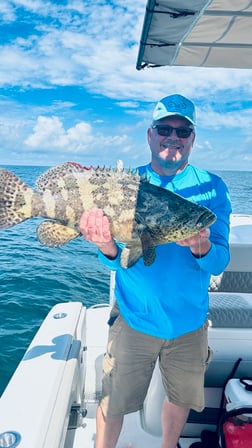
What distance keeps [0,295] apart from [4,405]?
9.69 m

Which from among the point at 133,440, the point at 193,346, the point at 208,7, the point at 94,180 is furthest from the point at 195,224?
the point at 133,440

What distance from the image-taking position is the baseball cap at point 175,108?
369 cm

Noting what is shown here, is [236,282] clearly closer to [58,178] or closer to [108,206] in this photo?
[108,206]

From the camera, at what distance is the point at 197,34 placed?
5.14 m

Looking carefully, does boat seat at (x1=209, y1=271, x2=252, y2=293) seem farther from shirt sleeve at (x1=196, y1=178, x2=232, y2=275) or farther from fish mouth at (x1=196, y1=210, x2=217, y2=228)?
fish mouth at (x1=196, y1=210, x2=217, y2=228)

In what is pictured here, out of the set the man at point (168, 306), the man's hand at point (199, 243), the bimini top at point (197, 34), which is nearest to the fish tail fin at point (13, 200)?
the man at point (168, 306)

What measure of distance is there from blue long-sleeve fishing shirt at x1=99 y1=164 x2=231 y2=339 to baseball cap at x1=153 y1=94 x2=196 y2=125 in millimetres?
692

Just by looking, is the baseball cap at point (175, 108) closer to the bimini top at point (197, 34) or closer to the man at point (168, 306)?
the man at point (168, 306)

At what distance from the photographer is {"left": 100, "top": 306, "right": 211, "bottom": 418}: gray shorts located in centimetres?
363

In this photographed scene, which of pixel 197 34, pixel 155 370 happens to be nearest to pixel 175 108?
pixel 197 34

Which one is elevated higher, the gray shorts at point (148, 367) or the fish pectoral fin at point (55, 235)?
the fish pectoral fin at point (55, 235)

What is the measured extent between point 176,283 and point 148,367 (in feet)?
2.92

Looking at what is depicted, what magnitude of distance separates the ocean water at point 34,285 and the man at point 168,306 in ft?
16.1

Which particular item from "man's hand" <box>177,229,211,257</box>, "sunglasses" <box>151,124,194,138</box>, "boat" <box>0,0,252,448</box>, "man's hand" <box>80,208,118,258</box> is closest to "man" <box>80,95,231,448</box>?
"sunglasses" <box>151,124,194,138</box>
